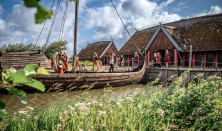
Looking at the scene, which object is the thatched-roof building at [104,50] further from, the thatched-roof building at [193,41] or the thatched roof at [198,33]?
the thatched-roof building at [193,41]

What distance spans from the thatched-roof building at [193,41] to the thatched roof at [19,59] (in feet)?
32.6

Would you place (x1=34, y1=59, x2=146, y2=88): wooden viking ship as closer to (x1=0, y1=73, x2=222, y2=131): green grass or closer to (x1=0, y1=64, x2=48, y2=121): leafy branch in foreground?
(x1=0, y1=73, x2=222, y2=131): green grass

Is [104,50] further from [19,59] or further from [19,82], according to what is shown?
[19,82]

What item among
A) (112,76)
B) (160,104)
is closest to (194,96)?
(160,104)

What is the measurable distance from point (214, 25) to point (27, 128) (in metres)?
18.6

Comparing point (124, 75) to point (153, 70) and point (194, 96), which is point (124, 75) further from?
point (194, 96)

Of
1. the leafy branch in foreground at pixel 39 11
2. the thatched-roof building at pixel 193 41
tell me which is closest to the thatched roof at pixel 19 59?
the leafy branch in foreground at pixel 39 11

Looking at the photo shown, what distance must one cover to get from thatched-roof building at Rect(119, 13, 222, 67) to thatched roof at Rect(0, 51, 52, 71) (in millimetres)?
9932

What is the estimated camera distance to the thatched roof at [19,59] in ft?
27.8

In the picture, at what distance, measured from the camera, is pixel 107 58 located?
94.9 ft

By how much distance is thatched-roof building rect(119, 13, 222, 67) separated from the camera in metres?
13.8

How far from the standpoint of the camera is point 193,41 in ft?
50.0

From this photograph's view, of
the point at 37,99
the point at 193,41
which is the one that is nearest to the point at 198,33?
the point at 193,41

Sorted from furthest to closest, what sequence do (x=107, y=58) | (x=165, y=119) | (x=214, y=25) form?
(x=107, y=58)
(x=214, y=25)
(x=165, y=119)
